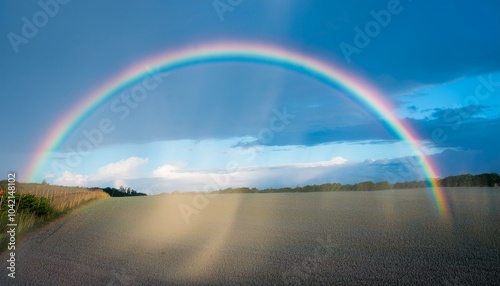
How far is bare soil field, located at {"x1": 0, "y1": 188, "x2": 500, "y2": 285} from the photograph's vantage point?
286 inches

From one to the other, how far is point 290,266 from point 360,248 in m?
2.18

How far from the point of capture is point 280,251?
31.0 feet

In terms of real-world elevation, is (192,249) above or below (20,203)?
below

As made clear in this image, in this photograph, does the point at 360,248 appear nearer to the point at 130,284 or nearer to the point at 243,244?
the point at 243,244

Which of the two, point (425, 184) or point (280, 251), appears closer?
point (280, 251)

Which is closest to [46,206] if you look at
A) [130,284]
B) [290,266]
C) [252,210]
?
[252,210]

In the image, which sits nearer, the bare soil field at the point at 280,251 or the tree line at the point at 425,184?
the bare soil field at the point at 280,251

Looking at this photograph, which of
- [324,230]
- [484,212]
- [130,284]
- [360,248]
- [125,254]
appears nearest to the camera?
[130,284]

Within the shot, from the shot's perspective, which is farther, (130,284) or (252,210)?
(252,210)

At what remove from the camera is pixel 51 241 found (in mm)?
12352

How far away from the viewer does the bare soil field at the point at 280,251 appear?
727cm

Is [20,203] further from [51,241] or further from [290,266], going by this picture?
[290,266]

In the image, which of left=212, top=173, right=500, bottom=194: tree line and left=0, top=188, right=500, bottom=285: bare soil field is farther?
left=212, top=173, right=500, bottom=194: tree line

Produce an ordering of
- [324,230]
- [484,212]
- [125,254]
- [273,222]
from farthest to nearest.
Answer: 1. [273,222]
2. [484,212]
3. [324,230]
4. [125,254]
